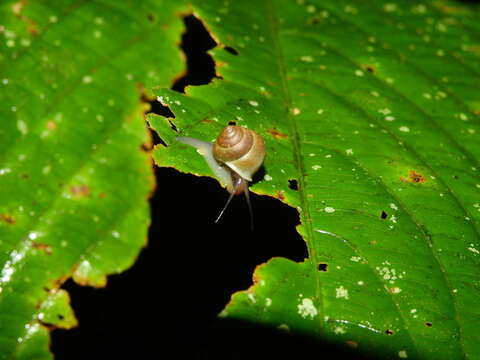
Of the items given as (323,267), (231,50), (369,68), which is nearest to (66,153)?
(231,50)

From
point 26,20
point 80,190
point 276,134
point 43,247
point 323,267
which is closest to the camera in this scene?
point 323,267

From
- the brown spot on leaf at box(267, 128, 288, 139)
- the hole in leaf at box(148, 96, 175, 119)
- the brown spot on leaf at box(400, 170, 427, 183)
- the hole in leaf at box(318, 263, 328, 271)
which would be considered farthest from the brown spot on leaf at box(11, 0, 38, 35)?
the brown spot on leaf at box(400, 170, 427, 183)

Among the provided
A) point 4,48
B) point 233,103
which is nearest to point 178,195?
point 233,103

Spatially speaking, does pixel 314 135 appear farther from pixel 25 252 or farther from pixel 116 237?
pixel 25 252

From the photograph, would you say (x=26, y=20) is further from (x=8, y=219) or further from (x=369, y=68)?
(x=369, y=68)

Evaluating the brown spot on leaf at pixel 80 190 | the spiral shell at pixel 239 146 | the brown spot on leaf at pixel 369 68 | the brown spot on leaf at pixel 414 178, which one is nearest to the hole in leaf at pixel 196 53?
the spiral shell at pixel 239 146

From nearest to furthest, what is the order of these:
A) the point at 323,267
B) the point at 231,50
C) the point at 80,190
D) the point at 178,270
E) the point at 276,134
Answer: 1. the point at 323,267
2. the point at 80,190
3. the point at 276,134
4. the point at 231,50
5. the point at 178,270

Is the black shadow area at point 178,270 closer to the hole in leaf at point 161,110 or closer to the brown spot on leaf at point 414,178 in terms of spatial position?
the hole in leaf at point 161,110
